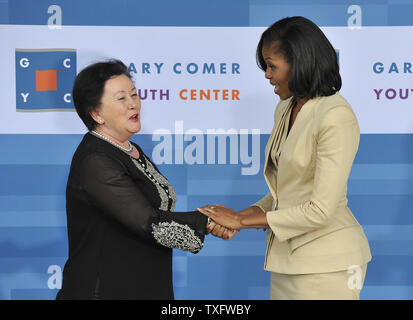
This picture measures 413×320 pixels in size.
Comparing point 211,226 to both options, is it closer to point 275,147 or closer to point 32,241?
point 275,147

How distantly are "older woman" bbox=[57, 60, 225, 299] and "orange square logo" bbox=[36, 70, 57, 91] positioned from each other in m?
0.98

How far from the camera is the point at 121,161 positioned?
6.34ft

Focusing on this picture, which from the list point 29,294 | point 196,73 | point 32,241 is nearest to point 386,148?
point 196,73

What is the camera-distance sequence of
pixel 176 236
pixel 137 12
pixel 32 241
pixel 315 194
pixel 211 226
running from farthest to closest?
pixel 32 241, pixel 137 12, pixel 211 226, pixel 176 236, pixel 315 194

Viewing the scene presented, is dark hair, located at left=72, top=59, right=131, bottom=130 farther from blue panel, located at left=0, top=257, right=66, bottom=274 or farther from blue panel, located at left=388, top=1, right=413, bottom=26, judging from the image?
blue panel, located at left=388, top=1, right=413, bottom=26

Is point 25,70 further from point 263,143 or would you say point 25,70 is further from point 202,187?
point 263,143

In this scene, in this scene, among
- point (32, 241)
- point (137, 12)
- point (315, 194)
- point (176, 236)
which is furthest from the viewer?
point (32, 241)

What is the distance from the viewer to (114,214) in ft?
6.13

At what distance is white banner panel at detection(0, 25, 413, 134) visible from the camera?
9.64 ft

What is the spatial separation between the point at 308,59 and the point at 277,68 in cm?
14

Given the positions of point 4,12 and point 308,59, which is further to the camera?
point 4,12

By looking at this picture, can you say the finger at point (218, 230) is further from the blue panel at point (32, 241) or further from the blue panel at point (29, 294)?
the blue panel at point (29, 294)
